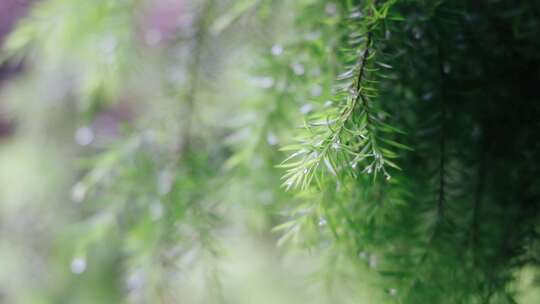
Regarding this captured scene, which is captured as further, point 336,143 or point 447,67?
point 447,67

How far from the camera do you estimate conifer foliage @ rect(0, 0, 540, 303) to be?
43cm

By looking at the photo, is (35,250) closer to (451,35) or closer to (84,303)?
(84,303)

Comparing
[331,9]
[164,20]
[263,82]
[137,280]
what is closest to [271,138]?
[263,82]

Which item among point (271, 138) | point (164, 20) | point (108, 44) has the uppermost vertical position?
point (108, 44)

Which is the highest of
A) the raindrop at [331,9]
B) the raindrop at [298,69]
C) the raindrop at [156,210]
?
the raindrop at [331,9]

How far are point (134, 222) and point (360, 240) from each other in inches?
17.1

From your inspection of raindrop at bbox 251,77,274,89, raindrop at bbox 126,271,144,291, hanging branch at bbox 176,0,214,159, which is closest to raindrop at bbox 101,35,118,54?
hanging branch at bbox 176,0,214,159

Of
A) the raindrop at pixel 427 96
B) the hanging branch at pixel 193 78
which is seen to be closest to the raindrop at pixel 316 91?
the raindrop at pixel 427 96

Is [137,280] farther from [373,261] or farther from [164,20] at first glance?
[164,20]

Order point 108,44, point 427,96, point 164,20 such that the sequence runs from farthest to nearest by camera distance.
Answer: point 164,20, point 108,44, point 427,96

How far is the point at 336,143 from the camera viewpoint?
335mm

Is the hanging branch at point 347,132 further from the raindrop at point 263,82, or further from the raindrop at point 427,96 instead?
the raindrop at point 263,82

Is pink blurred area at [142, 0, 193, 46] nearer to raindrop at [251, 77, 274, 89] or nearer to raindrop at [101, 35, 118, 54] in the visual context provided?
raindrop at [101, 35, 118, 54]

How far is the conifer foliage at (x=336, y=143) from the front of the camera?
0.43m
